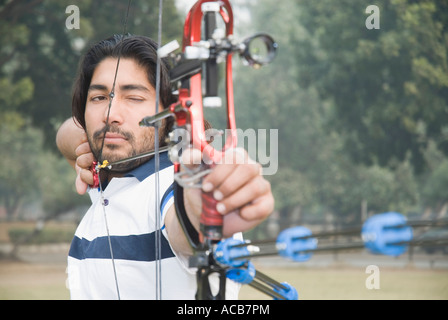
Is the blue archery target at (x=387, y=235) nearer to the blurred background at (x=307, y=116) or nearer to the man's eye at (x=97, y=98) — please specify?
the man's eye at (x=97, y=98)

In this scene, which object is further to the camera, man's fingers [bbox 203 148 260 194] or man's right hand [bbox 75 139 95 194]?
man's right hand [bbox 75 139 95 194]

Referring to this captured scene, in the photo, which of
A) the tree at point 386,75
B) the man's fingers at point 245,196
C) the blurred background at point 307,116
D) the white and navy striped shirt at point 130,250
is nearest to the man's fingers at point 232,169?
the man's fingers at point 245,196

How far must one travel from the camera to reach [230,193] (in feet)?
3.35

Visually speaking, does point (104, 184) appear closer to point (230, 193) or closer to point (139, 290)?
point (139, 290)

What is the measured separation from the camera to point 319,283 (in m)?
12.0

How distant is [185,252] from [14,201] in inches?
739

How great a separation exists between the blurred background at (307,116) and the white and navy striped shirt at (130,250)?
8906 mm

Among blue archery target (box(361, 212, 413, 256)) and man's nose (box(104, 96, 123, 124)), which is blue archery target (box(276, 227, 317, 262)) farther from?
man's nose (box(104, 96, 123, 124))

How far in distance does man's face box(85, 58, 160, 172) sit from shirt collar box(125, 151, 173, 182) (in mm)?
24

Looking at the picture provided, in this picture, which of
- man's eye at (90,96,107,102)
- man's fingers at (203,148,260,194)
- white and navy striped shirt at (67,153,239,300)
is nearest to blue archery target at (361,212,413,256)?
man's fingers at (203,148,260,194)

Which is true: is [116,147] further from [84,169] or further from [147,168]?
[84,169]

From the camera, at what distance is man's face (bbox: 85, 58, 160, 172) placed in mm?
1607

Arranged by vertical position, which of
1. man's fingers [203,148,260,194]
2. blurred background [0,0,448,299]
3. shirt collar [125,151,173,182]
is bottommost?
man's fingers [203,148,260,194]
